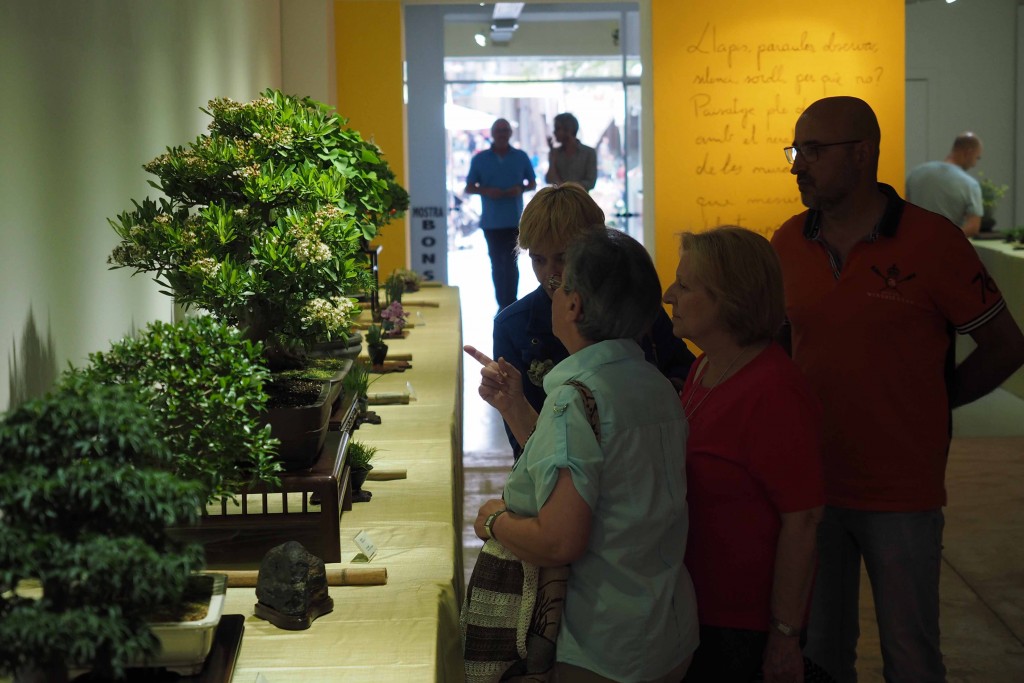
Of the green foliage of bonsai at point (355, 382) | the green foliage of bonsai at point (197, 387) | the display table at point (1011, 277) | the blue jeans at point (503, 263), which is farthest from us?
the blue jeans at point (503, 263)

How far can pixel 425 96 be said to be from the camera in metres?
11.3

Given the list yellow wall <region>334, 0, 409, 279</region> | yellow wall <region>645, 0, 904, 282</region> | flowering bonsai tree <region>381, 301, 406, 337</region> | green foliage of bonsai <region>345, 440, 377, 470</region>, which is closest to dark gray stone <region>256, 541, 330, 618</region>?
green foliage of bonsai <region>345, 440, 377, 470</region>

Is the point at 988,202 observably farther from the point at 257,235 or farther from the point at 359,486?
the point at 257,235

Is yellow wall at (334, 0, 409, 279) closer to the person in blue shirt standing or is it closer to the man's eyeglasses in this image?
the person in blue shirt standing

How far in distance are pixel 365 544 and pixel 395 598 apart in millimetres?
191

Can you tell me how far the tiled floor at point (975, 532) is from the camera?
139 inches

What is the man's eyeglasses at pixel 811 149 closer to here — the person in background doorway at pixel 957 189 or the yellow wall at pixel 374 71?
the yellow wall at pixel 374 71

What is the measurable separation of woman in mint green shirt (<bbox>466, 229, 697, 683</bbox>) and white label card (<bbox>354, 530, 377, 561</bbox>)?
425 mm

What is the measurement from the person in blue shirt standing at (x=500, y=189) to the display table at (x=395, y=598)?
599 centimetres

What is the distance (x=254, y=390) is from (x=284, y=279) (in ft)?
1.44

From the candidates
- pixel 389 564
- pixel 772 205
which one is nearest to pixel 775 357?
pixel 389 564

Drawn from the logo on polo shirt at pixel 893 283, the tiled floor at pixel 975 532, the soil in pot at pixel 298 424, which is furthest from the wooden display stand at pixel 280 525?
the tiled floor at pixel 975 532

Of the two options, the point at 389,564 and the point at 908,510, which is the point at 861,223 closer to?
the point at 908,510

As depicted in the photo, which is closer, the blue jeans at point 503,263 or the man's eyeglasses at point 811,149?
the man's eyeglasses at point 811,149
